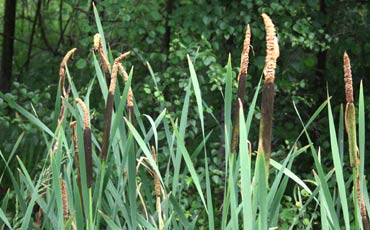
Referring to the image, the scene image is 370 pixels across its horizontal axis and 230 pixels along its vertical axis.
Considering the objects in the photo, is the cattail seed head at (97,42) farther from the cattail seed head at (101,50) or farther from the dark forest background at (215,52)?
the dark forest background at (215,52)

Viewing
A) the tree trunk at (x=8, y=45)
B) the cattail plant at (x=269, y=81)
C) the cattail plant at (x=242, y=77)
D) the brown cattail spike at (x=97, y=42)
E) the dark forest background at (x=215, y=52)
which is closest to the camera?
the cattail plant at (x=269, y=81)

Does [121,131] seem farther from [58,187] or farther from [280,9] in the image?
[280,9]

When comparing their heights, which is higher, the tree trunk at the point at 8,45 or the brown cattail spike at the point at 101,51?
the brown cattail spike at the point at 101,51

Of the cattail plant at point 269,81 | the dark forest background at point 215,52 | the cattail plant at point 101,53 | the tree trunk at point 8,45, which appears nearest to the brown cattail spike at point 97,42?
the cattail plant at point 101,53

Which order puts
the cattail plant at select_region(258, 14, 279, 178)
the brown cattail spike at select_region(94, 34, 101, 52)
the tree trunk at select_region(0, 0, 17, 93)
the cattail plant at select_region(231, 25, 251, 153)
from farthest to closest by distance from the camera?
the tree trunk at select_region(0, 0, 17, 93) < the brown cattail spike at select_region(94, 34, 101, 52) < the cattail plant at select_region(231, 25, 251, 153) < the cattail plant at select_region(258, 14, 279, 178)

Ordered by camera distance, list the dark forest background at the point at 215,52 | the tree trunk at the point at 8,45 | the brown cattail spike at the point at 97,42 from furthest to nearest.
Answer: the tree trunk at the point at 8,45, the dark forest background at the point at 215,52, the brown cattail spike at the point at 97,42

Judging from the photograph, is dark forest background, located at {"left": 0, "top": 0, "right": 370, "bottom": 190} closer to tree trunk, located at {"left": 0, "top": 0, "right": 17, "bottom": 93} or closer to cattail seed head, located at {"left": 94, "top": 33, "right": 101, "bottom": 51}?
tree trunk, located at {"left": 0, "top": 0, "right": 17, "bottom": 93}

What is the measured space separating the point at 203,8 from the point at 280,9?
0.35m

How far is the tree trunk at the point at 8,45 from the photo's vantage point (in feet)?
16.8

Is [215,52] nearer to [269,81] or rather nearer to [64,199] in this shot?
[64,199]

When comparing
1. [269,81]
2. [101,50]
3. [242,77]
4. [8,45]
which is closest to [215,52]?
[8,45]

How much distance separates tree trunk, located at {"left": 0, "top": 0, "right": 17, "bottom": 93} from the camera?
5.13 metres

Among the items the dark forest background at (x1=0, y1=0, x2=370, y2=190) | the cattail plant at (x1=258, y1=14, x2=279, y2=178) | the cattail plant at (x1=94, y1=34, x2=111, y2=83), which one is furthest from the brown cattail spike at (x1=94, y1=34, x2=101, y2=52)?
the dark forest background at (x1=0, y1=0, x2=370, y2=190)

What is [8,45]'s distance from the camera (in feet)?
17.3
